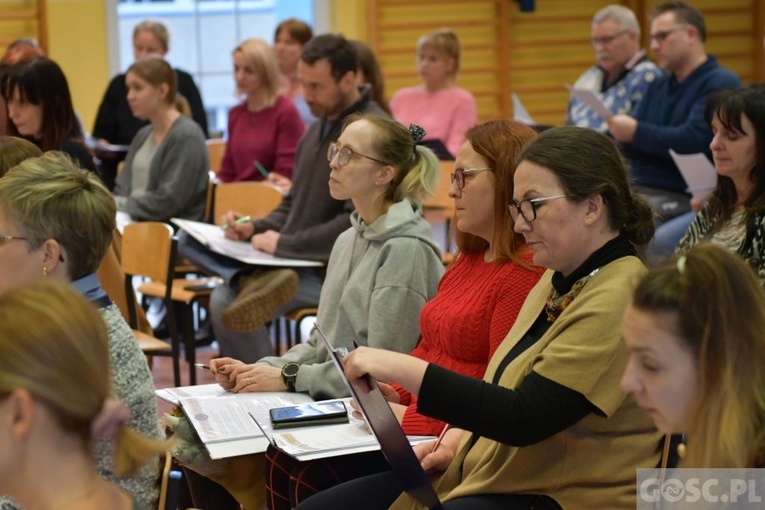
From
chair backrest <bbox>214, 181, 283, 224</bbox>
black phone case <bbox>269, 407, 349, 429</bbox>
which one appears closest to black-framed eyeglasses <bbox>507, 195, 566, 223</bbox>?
black phone case <bbox>269, 407, 349, 429</bbox>

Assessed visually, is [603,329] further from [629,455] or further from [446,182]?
[446,182]

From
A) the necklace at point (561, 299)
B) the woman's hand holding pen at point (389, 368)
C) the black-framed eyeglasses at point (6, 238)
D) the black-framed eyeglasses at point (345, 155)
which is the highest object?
the black-framed eyeglasses at point (345, 155)

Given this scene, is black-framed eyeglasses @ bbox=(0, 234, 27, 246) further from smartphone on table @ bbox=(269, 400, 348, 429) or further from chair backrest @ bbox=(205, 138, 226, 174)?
A: chair backrest @ bbox=(205, 138, 226, 174)

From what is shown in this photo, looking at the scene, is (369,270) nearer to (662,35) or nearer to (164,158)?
(164,158)

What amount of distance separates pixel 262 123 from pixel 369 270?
2905 mm


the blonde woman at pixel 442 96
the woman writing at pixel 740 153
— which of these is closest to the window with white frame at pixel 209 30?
the blonde woman at pixel 442 96

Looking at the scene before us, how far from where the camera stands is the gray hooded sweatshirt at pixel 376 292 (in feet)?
9.18

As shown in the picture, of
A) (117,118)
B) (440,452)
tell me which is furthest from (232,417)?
(117,118)

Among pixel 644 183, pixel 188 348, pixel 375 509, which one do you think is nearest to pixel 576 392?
pixel 375 509

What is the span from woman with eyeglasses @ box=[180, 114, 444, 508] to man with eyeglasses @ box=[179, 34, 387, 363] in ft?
3.53

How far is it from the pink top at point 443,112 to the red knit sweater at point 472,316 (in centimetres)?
401

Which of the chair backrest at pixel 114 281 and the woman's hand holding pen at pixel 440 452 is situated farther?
the chair backrest at pixel 114 281

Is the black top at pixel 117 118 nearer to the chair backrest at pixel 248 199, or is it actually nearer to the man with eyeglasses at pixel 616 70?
the chair backrest at pixel 248 199

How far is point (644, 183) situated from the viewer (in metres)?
5.09
